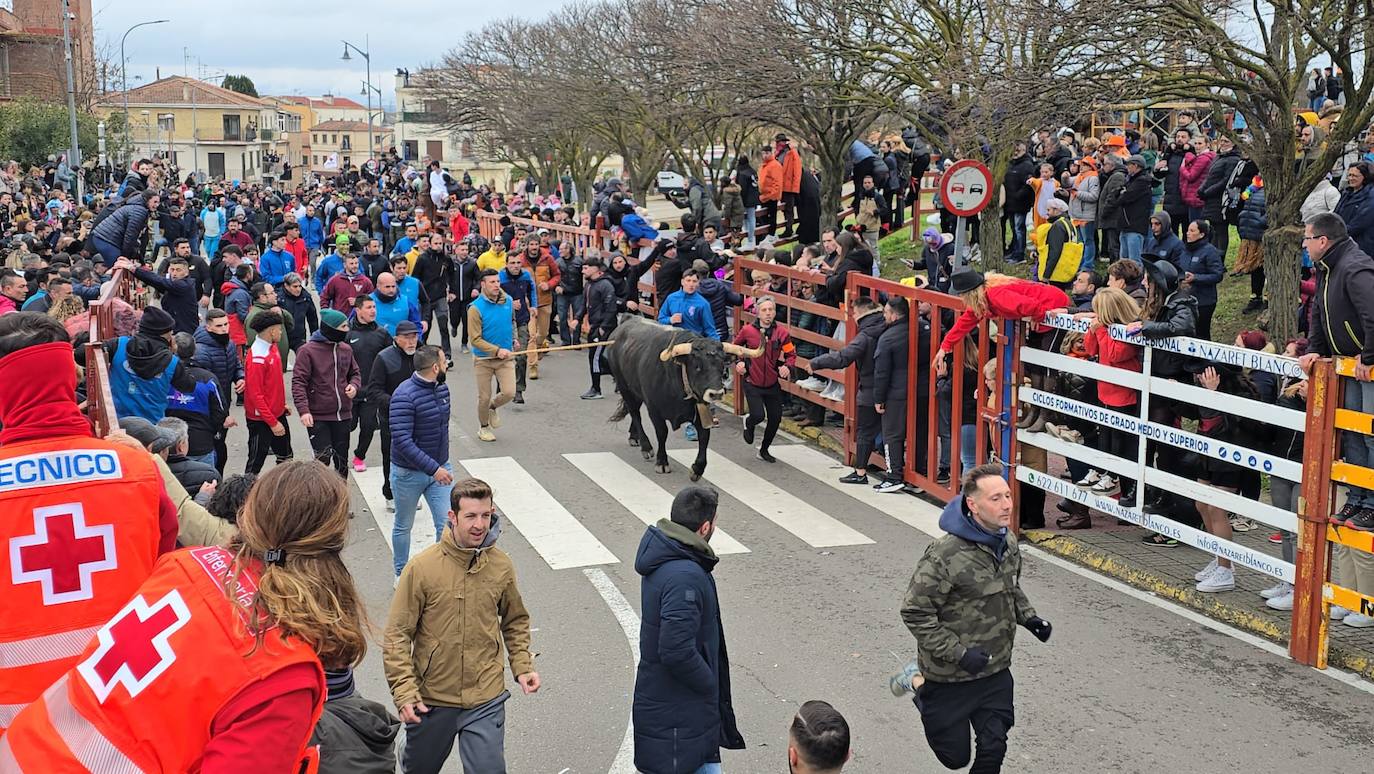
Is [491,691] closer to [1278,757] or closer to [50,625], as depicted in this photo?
[50,625]

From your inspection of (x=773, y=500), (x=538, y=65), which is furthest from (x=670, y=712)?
(x=538, y=65)

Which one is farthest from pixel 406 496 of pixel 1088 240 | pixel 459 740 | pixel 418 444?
pixel 1088 240

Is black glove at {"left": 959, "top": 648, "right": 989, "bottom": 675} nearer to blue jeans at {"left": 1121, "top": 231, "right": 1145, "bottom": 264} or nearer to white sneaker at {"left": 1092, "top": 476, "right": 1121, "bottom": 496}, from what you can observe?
white sneaker at {"left": 1092, "top": 476, "right": 1121, "bottom": 496}

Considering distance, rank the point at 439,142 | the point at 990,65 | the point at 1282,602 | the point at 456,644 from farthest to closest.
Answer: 1. the point at 439,142
2. the point at 990,65
3. the point at 1282,602
4. the point at 456,644

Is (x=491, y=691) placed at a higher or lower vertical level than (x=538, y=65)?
lower

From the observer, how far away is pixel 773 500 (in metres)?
12.7

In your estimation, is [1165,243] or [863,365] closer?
[863,365]

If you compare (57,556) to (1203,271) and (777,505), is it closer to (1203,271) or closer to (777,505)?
(777,505)

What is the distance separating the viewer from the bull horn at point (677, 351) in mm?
13367

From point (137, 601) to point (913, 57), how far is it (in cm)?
2216

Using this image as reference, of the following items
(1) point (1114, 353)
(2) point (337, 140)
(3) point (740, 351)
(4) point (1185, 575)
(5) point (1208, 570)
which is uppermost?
(2) point (337, 140)

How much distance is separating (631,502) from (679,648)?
7.12 m

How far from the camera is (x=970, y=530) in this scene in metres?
5.98

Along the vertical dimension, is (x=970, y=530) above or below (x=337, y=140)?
below
